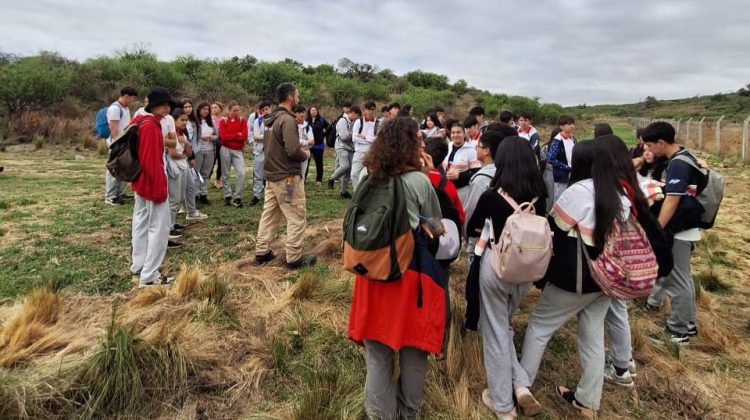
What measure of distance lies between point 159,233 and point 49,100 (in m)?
17.6

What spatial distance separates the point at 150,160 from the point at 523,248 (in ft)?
11.5

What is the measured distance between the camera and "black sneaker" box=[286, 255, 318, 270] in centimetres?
531

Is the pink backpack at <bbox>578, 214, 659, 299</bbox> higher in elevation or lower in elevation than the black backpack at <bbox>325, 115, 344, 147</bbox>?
lower

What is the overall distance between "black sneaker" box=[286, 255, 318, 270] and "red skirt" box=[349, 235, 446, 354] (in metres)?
2.87

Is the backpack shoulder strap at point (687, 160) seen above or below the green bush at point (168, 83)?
below

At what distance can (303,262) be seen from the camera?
17.7ft

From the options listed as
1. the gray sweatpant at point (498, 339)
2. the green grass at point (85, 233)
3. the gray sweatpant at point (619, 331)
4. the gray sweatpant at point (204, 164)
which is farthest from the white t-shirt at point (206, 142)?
the gray sweatpant at point (619, 331)

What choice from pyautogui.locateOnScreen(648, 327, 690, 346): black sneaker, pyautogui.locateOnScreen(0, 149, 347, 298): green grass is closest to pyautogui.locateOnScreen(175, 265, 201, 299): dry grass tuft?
pyautogui.locateOnScreen(0, 149, 347, 298): green grass

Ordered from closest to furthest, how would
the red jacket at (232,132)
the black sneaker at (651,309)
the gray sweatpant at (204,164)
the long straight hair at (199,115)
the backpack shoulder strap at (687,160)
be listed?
the backpack shoulder strap at (687,160)
the black sneaker at (651,309)
the long straight hair at (199,115)
the gray sweatpant at (204,164)
the red jacket at (232,132)

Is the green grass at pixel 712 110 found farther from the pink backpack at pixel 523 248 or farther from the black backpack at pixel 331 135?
the pink backpack at pixel 523 248

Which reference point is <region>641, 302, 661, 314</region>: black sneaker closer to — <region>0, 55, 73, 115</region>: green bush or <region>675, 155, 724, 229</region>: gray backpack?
<region>675, 155, 724, 229</region>: gray backpack

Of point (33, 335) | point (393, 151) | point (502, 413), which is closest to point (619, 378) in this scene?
point (502, 413)

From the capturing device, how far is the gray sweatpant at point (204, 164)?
26.2ft

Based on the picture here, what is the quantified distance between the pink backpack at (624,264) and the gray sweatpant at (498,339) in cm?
43
